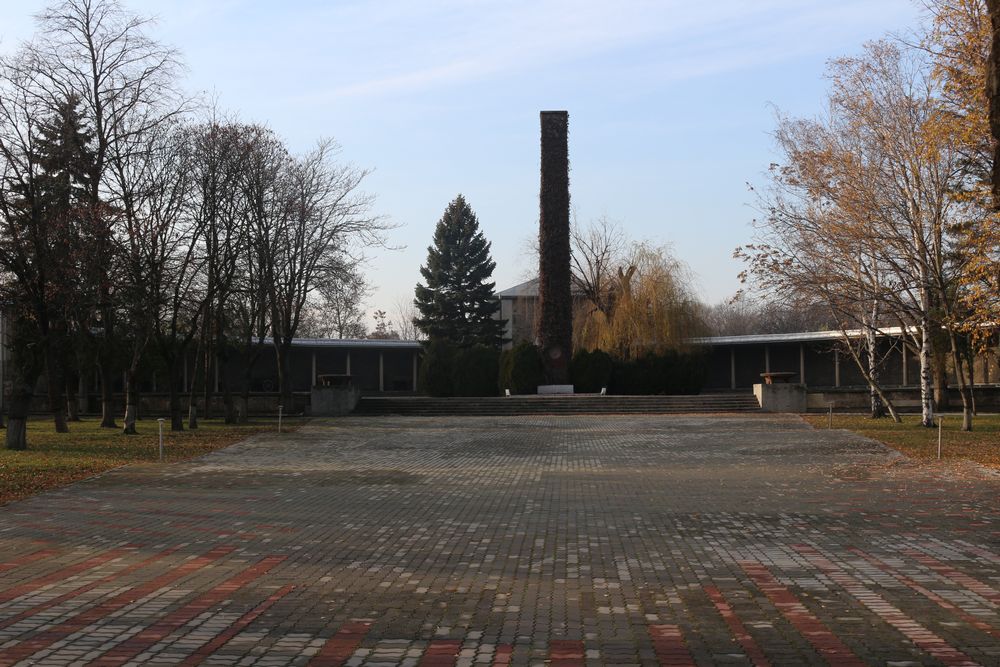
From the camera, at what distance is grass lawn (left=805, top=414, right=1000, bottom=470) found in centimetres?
1927

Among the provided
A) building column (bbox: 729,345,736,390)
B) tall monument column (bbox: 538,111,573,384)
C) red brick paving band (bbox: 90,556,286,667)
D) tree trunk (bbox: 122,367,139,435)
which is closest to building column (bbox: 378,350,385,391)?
tall monument column (bbox: 538,111,573,384)

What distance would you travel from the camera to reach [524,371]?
43406mm

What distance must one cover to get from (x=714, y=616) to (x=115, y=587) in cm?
459

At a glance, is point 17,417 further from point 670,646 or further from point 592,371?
point 592,371

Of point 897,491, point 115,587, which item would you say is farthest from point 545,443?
point 115,587

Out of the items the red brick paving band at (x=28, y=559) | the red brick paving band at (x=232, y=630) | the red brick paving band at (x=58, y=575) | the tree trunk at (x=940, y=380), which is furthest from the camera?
the tree trunk at (x=940, y=380)

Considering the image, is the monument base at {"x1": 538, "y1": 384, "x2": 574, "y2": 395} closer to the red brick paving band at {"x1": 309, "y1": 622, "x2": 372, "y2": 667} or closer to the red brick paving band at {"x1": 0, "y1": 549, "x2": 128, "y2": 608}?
the red brick paving band at {"x1": 0, "y1": 549, "x2": 128, "y2": 608}

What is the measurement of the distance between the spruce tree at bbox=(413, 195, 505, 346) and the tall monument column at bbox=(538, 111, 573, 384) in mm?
17141

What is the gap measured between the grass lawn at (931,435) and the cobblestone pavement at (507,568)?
7.92 feet

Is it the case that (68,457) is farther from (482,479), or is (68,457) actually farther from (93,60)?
(93,60)

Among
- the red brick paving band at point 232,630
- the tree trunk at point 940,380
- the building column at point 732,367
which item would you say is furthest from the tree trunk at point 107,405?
the building column at point 732,367

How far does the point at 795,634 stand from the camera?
5848 millimetres

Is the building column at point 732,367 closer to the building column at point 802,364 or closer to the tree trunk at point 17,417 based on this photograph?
the building column at point 802,364

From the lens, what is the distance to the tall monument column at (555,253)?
44.6m
